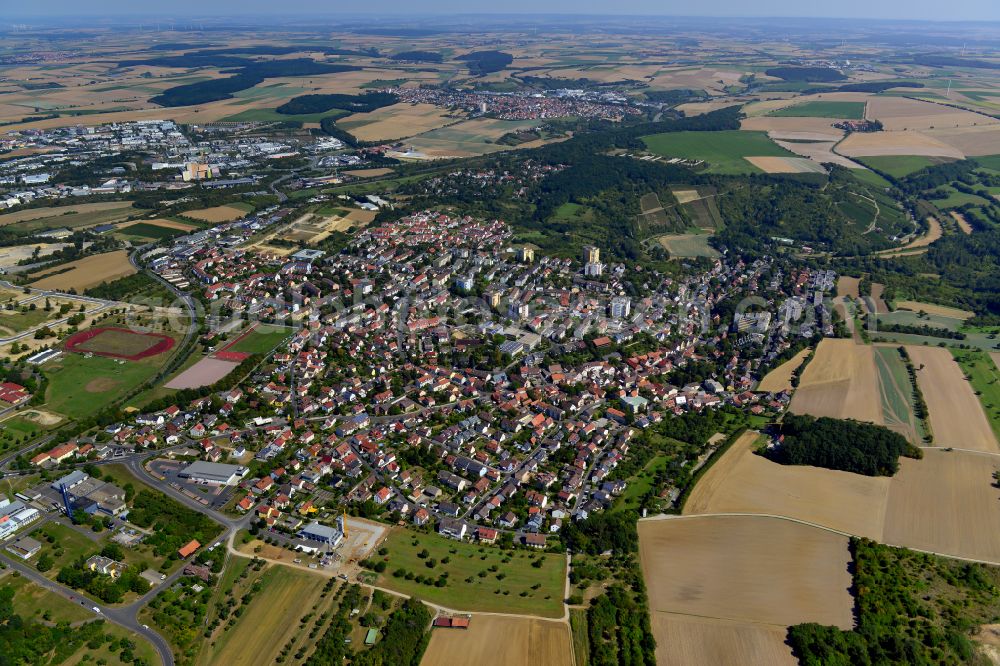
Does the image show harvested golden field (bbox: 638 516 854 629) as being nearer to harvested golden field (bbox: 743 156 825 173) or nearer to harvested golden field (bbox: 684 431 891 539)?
harvested golden field (bbox: 684 431 891 539)

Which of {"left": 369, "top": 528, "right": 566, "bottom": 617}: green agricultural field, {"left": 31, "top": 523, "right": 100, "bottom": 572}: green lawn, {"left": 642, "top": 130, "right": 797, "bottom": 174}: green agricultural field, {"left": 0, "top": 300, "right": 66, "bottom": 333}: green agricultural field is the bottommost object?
{"left": 369, "top": 528, "right": 566, "bottom": 617}: green agricultural field

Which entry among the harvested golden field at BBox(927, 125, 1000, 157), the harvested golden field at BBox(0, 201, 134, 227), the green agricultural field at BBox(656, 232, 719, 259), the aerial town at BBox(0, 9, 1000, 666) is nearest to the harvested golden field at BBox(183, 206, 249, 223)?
the aerial town at BBox(0, 9, 1000, 666)

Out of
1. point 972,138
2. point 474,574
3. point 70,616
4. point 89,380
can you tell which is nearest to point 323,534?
point 474,574

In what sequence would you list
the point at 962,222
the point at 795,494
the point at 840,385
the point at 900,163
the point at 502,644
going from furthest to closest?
1. the point at 900,163
2. the point at 962,222
3. the point at 840,385
4. the point at 795,494
5. the point at 502,644

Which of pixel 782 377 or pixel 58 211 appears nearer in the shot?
pixel 782 377

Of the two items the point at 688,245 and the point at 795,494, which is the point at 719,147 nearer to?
the point at 688,245

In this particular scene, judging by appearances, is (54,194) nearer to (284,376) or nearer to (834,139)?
(284,376)

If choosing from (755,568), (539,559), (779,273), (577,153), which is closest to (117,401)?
(539,559)
